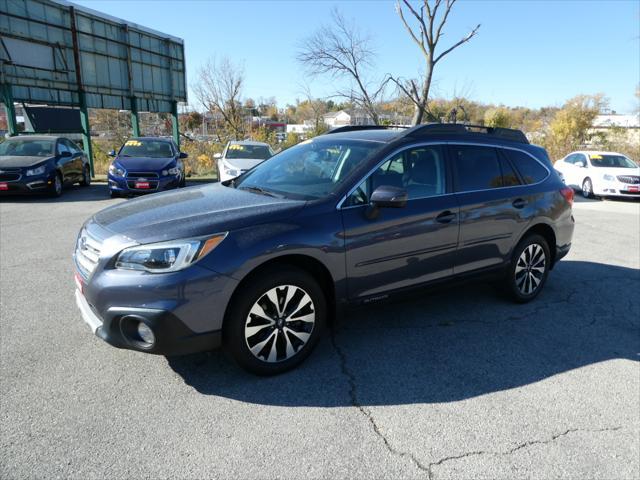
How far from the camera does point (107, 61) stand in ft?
61.2

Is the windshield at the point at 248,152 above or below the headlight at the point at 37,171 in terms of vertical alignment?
above

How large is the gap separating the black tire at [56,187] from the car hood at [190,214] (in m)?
9.43

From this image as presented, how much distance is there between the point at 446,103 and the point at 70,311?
1613 inches

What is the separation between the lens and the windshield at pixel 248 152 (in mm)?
13278

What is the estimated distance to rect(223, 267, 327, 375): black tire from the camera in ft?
9.98

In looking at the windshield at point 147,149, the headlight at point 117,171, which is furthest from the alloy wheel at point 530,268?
the windshield at point 147,149

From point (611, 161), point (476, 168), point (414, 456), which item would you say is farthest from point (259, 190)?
point (611, 161)

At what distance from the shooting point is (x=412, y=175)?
3.93 metres

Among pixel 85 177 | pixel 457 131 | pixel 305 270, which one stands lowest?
pixel 85 177

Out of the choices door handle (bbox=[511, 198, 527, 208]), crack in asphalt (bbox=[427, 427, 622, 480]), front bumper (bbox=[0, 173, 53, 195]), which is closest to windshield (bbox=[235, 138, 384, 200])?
door handle (bbox=[511, 198, 527, 208])

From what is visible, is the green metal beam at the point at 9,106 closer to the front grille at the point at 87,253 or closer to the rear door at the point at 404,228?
the front grille at the point at 87,253

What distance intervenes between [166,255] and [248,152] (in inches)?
434

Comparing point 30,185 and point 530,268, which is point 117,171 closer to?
point 30,185

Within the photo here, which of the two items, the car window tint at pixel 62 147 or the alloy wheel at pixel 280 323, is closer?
the alloy wheel at pixel 280 323
